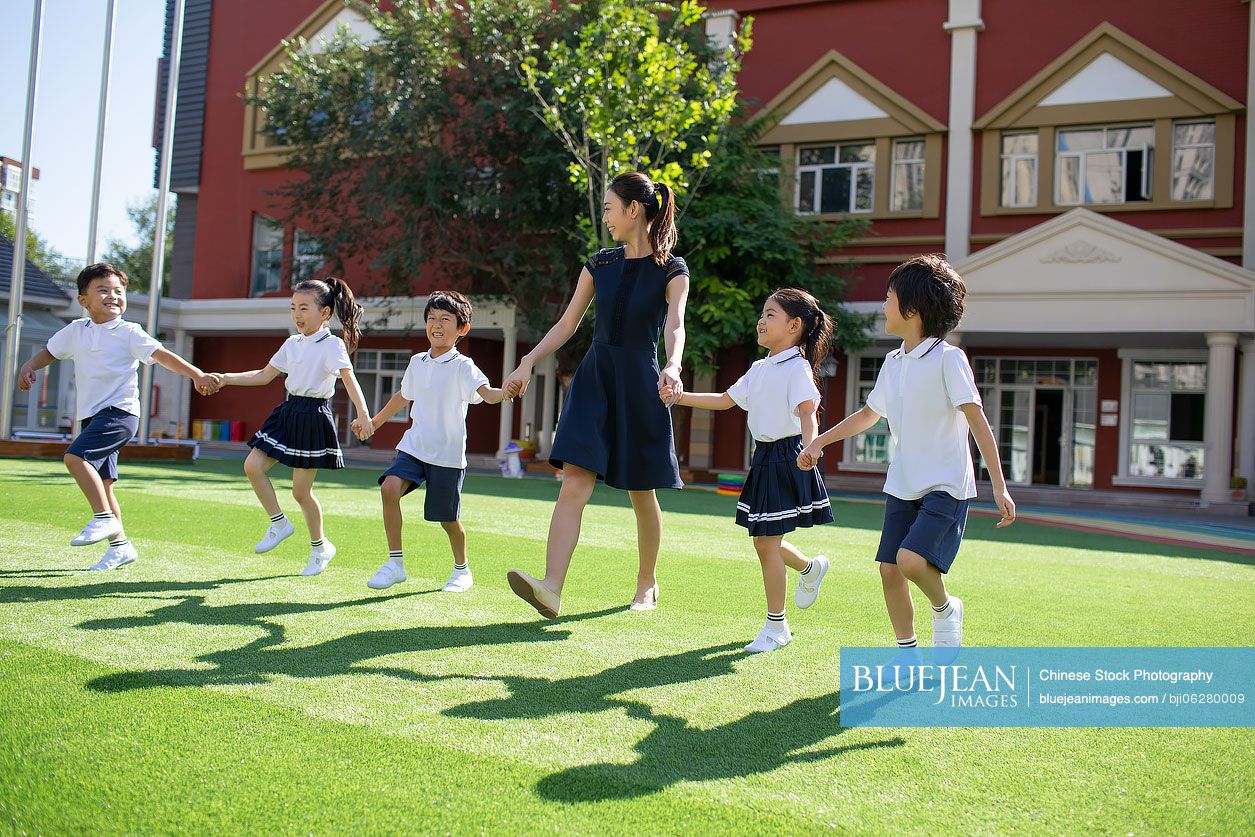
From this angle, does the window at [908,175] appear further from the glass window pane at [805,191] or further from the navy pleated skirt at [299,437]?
the navy pleated skirt at [299,437]

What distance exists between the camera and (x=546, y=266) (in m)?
21.4

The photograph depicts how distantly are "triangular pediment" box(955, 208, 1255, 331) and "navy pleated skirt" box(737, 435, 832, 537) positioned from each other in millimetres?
15209

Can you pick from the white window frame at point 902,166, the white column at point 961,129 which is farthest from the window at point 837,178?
the white column at point 961,129

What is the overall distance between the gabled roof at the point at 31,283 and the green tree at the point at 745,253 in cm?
1719

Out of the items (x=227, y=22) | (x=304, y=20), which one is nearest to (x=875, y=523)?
(x=304, y=20)

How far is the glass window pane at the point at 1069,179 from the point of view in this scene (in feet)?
65.7

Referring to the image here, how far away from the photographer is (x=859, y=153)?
21.6 m

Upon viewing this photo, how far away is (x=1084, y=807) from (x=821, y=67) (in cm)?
2104

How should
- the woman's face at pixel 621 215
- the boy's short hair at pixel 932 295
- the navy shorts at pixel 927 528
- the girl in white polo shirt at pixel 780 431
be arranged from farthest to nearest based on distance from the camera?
the woman's face at pixel 621 215, the girl in white polo shirt at pixel 780 431, the boy's short hair at pixel 932 295, the navy shorts at pixel 927 528

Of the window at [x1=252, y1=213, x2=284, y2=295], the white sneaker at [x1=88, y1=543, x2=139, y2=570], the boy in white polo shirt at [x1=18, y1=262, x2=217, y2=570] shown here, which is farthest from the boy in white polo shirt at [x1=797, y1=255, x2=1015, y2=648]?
the window at [x1=252, y1=213, x2=284, y2=295]

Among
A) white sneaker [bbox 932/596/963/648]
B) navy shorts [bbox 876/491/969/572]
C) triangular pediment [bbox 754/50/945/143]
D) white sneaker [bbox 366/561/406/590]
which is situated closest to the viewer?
navy shorts [bbox 876/491/969/572]

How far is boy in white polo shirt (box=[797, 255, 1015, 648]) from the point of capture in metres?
3.69

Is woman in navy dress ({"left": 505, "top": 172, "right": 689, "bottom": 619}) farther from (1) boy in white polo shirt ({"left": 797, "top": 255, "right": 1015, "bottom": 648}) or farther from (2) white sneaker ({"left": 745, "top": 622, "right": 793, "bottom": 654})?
(1) boy in white polo shirt ({"left": 797, "top": 255, "right": 1015, "bottom": 648})

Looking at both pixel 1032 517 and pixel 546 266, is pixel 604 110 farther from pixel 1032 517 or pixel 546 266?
pixel 1032 517
